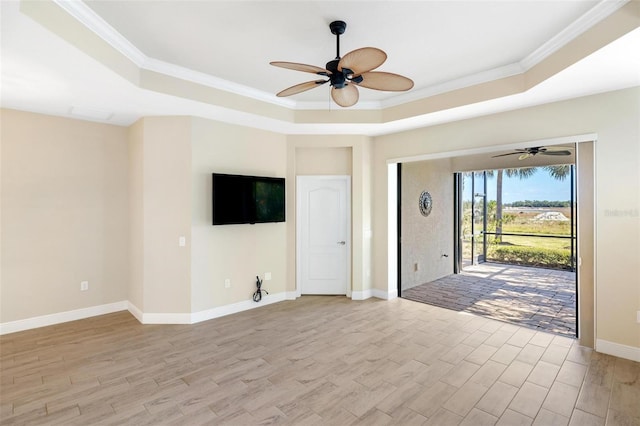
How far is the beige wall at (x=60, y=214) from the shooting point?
13.1ft

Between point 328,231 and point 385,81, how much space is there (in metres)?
3.23

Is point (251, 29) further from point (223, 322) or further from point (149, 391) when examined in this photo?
point (223, 322)

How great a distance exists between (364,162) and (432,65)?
210 centimetres

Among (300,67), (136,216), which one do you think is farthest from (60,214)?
(300,67)

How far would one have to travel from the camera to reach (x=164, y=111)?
160 inches

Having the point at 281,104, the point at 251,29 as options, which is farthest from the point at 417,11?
the point at 281,104

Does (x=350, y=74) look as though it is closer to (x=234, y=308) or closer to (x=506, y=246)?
(x=234, y=308)

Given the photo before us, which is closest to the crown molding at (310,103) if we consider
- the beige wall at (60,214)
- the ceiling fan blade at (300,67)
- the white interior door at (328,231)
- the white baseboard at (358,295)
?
the white interior door at (328,231)

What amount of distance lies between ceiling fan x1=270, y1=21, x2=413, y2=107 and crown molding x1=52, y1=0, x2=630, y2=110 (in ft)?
4.61

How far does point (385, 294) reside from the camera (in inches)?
211

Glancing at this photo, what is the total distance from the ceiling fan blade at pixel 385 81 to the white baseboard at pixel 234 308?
357cm

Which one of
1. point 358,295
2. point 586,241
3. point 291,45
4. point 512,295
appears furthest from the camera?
point 512,295

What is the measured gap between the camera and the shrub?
780 centimetres

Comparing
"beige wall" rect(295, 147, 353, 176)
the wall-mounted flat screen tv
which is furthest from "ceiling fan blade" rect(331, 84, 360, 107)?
"beige wall" rect(295, 147, 353, 176)
